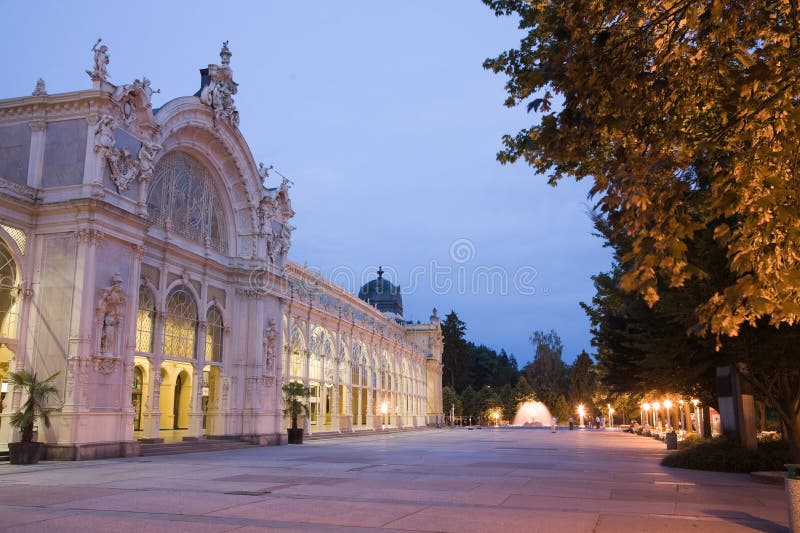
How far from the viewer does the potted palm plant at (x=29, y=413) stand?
2209 centimetres

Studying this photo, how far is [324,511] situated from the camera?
40.9 ft

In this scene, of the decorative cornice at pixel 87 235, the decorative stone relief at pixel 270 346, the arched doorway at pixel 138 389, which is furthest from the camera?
the arched doorway at pixel 138 389

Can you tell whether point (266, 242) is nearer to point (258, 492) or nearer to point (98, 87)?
point (98, 87)

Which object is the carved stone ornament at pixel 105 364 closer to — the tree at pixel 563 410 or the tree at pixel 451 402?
the tree at pixel 451 402

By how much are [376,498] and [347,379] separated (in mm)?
41687

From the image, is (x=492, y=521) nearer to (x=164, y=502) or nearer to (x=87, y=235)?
(x=164, y=502)

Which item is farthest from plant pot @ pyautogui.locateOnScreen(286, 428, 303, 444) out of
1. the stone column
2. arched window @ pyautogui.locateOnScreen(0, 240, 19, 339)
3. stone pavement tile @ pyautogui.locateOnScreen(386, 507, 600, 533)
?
stone pavement tile @ pyautogui.locateOnScreen(386, 507, 600, 533)

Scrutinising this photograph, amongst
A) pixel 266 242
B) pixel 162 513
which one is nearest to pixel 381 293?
pixel 266 242

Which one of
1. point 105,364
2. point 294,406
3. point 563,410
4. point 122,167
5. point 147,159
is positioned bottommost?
point 563,410

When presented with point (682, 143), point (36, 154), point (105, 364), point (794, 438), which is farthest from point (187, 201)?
point (682, 143)

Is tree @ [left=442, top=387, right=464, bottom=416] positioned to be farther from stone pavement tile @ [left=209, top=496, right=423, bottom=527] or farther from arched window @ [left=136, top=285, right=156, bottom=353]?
stone pavement tile @ [left=209, top=496, right=423, bottom=527]

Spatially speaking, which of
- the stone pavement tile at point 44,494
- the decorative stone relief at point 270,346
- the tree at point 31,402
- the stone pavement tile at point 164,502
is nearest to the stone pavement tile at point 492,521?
the stone pavement tile at point 164,502

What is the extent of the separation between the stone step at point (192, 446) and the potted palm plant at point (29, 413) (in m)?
4.71

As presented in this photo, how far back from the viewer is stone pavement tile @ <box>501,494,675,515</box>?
13031 mm
